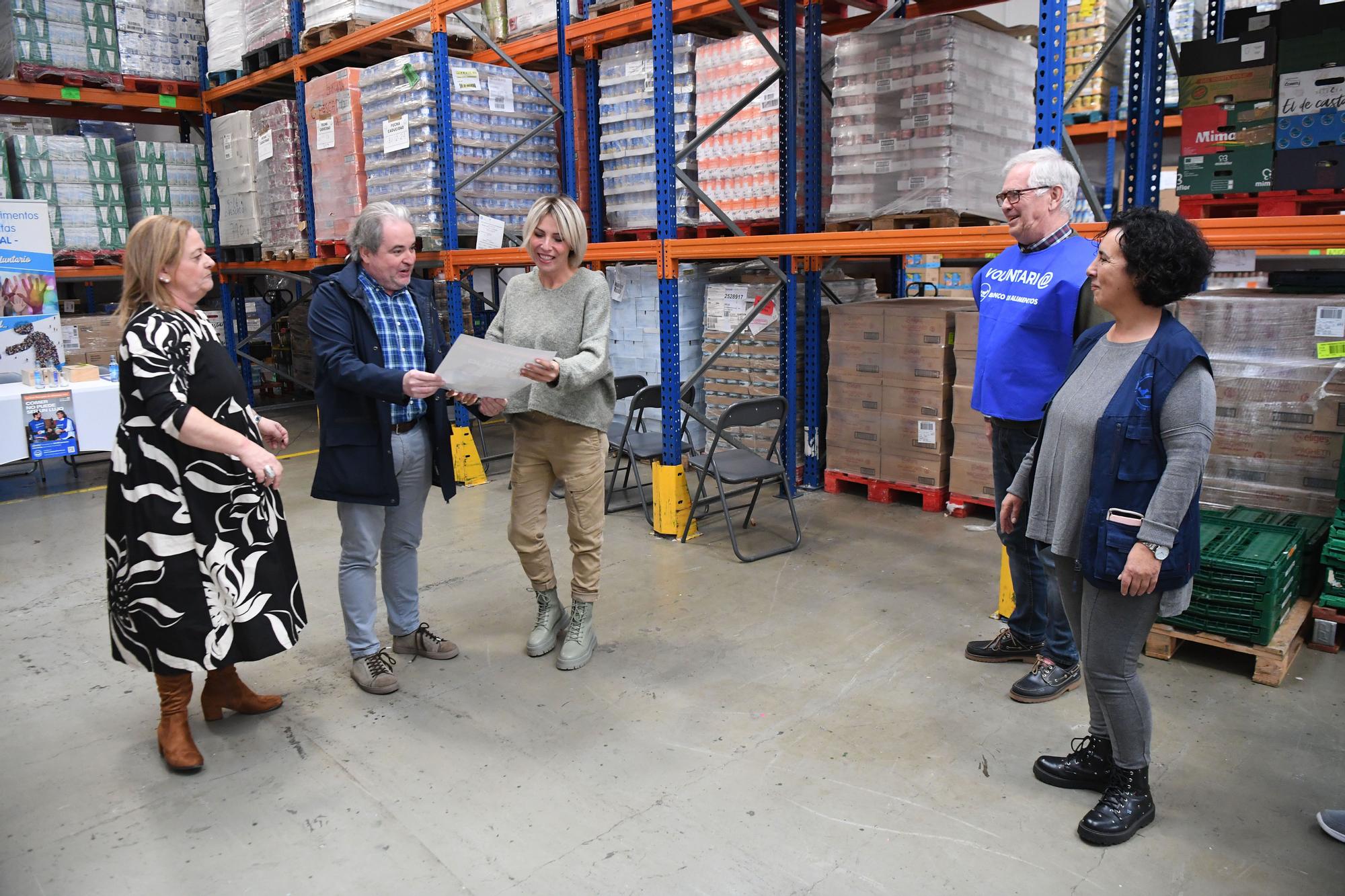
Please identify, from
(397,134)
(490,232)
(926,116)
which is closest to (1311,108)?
(926,116)

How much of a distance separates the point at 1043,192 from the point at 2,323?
28.0ft

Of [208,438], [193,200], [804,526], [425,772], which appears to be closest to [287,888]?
[425,772]

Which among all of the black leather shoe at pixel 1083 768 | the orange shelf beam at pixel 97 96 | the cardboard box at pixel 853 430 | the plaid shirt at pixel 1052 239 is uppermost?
the orange shelf beam at pixel 97 96

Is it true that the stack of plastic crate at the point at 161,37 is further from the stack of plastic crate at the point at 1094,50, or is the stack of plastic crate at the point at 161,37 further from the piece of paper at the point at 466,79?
the stack of plastic crate at the point at 1094,50

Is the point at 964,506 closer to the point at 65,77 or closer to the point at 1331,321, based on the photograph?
the point at 1331,321

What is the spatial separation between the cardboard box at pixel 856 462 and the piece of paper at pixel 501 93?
408 centimetres

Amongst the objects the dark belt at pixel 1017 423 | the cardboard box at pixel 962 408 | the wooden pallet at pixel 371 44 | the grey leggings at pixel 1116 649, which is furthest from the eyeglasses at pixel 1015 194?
the wooden pallet at pixel 371 44

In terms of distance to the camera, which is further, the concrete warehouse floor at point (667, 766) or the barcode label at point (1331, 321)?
the barcode label at point (1331, 321)

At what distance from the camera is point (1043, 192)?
370 centimetres

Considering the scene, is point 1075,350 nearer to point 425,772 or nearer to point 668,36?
point 425,772

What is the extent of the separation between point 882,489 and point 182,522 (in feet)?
16.4

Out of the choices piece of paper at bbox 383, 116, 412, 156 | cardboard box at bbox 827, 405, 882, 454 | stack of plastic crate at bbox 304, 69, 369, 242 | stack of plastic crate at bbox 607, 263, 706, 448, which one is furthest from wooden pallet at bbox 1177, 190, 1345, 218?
stack of plastic crate at bbox 304, 69, 369, 242

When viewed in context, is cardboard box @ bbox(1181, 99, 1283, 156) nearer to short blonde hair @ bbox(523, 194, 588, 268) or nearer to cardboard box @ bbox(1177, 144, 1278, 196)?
cardboard box @ bbox(1177, 144, 1278, 196)

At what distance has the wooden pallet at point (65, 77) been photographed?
32.7 feet
